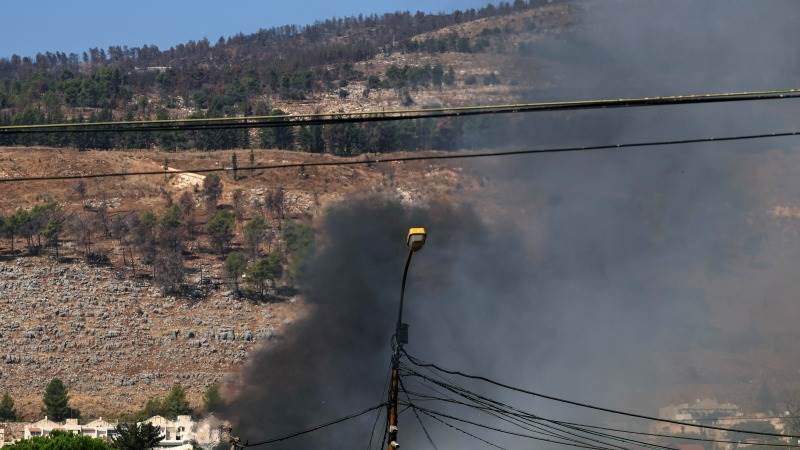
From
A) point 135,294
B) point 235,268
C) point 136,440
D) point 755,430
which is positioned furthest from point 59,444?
point 235,268

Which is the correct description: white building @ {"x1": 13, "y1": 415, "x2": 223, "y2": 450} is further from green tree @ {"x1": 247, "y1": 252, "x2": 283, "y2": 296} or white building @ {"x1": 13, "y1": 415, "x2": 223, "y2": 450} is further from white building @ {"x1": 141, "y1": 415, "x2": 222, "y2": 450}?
green tree @ {"x1": 247, "y1": 252, "x2": 283, "y2": 296}

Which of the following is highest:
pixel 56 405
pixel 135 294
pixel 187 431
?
pixel 135 294

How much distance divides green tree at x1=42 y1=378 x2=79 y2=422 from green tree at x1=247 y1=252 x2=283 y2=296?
101 feet

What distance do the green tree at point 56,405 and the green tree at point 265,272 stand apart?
101 ft

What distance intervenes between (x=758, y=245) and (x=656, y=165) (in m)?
12.6

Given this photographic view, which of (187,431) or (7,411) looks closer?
(187,431)

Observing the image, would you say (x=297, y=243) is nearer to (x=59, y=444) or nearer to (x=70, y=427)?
(x=70, y=427)

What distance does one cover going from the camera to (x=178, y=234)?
128 m

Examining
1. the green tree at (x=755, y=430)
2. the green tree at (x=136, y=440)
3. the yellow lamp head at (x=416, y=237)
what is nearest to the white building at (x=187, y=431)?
the green tree at (x=136, y=440)

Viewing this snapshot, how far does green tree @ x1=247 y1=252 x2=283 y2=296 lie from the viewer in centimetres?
11575

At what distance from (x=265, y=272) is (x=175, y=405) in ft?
107

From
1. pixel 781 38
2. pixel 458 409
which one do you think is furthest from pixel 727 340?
pixel 458 409

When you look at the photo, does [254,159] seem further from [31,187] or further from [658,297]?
[658,297]

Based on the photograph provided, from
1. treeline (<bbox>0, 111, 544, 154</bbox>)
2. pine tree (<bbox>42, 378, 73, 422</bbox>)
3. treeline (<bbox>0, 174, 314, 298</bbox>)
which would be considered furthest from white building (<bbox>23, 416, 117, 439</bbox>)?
treeline (<bbox>0, 111, 544, 154</bbox>)
